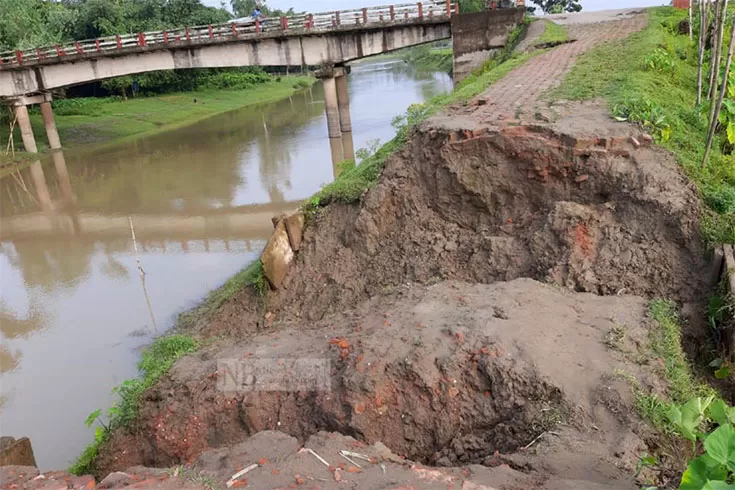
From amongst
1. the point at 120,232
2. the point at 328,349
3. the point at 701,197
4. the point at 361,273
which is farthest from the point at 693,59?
the point at 120,232

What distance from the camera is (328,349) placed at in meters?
6.04

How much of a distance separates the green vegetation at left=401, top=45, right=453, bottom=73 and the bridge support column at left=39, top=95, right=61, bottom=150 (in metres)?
33.0

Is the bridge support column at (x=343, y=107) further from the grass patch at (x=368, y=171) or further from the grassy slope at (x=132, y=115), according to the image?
the grass patch at (x=368, y=171)

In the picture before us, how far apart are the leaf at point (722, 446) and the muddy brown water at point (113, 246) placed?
23.0ft

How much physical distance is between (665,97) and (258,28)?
16.4 meters

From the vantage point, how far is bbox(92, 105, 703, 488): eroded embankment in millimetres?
4973

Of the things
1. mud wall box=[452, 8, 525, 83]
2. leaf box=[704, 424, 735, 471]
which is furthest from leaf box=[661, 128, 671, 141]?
mud wall box=[452, 8, 525, 83]

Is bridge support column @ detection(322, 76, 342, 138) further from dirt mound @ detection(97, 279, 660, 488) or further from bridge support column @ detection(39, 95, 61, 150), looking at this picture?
dirt mound @ detection(97, 279, 660, 488)

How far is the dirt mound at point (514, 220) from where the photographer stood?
7.01 meters

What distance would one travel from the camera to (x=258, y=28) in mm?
22812

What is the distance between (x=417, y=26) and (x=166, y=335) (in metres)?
16.5

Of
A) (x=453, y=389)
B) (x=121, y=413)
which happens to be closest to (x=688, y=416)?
(x=453, y=389)

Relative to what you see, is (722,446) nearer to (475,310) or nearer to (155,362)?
(475,310)

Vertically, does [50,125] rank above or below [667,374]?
above
